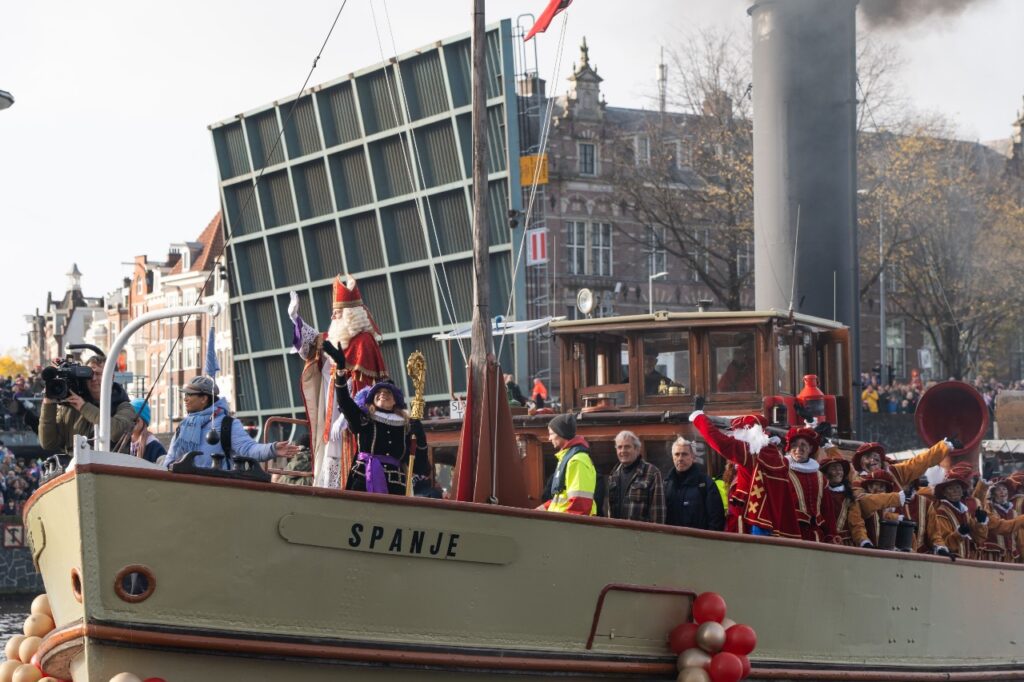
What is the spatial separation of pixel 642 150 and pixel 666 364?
2920 centimetres

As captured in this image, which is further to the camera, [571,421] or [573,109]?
[573,109]

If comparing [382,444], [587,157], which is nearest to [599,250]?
[587,157]

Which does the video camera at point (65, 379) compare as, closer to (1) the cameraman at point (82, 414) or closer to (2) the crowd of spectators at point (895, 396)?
(1) the cameraman at point (82, 414)

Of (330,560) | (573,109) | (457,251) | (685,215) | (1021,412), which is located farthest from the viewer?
(573,109)

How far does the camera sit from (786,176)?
15148mm

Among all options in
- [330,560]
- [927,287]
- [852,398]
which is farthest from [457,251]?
[927,287]

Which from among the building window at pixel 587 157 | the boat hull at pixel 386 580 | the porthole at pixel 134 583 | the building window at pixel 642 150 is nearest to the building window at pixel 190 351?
the building window at pixel 587 157

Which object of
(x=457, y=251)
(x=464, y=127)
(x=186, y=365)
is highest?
(x=464, y=127)

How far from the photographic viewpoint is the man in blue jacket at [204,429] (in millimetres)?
8320

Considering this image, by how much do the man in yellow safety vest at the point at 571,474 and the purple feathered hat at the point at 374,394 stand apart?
851mm

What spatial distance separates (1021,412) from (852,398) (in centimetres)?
1219

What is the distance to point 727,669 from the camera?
8.30 meters

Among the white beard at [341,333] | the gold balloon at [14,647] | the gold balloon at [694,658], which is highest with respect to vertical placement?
the white beard at [341,333]

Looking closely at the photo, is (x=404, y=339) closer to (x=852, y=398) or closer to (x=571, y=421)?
(x=852, y=398)
